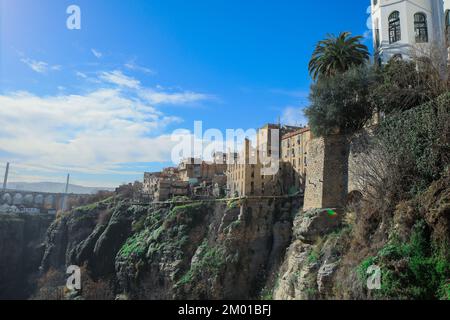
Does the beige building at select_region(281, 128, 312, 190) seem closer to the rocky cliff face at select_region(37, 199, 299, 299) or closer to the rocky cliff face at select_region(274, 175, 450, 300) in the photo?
the rocky cliff face at select_region(37, 199, 299, 299)

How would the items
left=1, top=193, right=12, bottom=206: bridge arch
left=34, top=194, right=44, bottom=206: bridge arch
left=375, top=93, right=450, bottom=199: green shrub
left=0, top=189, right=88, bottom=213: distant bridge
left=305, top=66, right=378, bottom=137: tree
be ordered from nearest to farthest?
left=375, top=93, right=450, bottom=199: green shrub < left=305, top=66, right=378, bottom=137: tree < left=0, top=189, right=88, bottom=213: distant bridge < left=1, top=193, right=12, bottom=206: bridge arch < left=34, top=194, right=44, bottom=206: bridge arch

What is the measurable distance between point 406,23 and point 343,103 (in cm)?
938

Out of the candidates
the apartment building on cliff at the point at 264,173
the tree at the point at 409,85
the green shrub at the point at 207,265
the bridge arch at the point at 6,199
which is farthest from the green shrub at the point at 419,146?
the bridge arch at the point at 6,199

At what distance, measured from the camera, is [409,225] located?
12.4 metres

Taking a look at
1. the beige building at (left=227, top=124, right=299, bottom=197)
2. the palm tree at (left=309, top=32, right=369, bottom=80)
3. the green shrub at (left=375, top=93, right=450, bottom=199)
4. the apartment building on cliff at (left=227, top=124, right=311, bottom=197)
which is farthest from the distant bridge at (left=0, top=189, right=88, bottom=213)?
the green shrub at (left=375, top=93, right=450, bottom=199)

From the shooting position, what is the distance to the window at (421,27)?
23594 millimetres

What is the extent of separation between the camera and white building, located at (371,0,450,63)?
23.3 meters

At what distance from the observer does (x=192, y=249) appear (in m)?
37.1

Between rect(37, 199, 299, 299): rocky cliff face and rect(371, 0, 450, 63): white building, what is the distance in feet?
50.8

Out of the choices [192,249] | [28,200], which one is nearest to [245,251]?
[192,249]

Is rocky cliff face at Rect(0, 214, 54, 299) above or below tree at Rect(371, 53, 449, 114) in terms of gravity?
below
